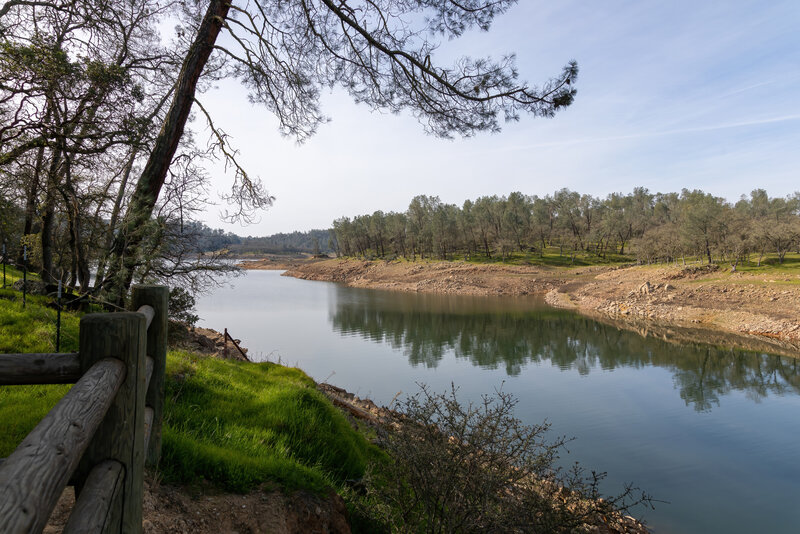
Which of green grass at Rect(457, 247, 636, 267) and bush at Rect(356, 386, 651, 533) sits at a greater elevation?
green grass at Rect(457, 247, 636, 267)

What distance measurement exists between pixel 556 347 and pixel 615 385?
5405 millimetres

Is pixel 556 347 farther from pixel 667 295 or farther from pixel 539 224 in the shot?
pixel 539 224

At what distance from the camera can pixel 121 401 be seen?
59.5 inches

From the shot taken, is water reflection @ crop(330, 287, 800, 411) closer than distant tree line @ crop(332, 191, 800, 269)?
Yes

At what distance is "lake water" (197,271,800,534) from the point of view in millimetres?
7973

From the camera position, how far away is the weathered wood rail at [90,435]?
0.88m

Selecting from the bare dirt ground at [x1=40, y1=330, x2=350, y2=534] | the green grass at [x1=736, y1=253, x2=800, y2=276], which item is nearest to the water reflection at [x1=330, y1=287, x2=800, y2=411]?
the bare dirt ground at [x1=40, y1=330, x2=350, y2=534]

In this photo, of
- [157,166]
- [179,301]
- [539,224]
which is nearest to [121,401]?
[157,166]

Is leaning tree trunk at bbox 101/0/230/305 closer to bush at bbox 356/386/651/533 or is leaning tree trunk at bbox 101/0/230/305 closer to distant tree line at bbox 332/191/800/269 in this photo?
bush at bbox 356/386/651/533

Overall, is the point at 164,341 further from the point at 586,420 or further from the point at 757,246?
the point at 757,246

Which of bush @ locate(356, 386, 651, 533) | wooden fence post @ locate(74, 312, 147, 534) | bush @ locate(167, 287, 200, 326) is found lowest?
bush @ locate(356, 386, 651, 533)

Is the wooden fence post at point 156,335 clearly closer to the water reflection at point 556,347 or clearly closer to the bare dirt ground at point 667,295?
the water reflection at point 556,347

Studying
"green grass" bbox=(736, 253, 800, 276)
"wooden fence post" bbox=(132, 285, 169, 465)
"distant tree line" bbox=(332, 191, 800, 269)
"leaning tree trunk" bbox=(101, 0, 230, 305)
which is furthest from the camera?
"distant tree line" bbox=(332, 191, 800, 269)

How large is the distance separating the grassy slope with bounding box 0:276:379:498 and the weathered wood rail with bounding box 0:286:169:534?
6.18ft
